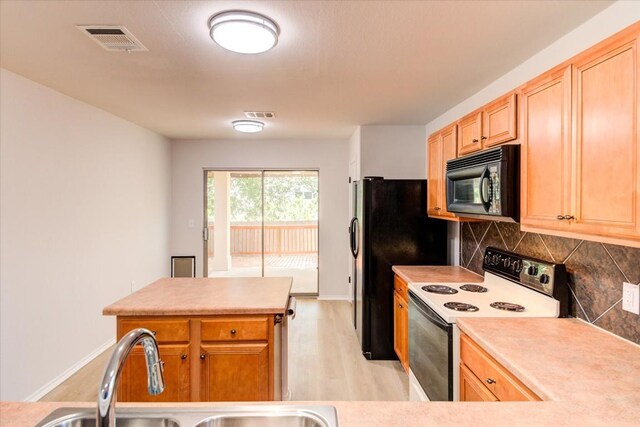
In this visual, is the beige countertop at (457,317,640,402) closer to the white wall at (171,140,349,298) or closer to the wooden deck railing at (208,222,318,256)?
the white wall at (171,140,349,298)

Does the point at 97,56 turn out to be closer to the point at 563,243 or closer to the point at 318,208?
the point at 563,243

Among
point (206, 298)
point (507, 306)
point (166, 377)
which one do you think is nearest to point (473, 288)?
point (507, 306)

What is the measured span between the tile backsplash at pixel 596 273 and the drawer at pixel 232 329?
1754 mm

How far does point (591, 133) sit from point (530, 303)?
1.15 metres

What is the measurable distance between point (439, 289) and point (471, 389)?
837 millimetres

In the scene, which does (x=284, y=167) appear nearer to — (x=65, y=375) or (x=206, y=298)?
(x=206, y=298)

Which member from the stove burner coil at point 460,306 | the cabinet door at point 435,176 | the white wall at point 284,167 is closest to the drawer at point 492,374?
the stove burner coil at point 460,306

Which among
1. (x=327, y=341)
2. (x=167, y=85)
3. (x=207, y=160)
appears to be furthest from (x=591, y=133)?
(x=207, y=160)

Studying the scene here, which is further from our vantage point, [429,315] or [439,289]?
[439,289]

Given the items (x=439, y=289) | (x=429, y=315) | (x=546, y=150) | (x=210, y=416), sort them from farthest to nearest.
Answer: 1. (x=439, y=289)
2. (x=429, y=315)
3. (x=546, y=150)
4. (x=210, y=416)

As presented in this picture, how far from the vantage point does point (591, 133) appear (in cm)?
148

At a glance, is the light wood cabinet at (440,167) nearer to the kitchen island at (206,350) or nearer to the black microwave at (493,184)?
the black microwave at (493,184)

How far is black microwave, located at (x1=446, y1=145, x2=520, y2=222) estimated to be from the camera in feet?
6.63

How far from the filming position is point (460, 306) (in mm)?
2166
